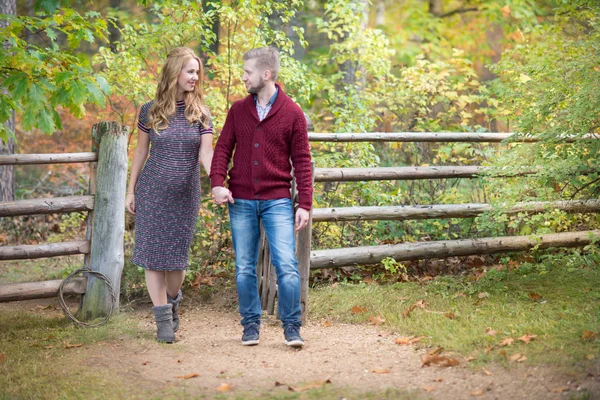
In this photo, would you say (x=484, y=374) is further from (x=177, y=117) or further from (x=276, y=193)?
(x=177, y=117)

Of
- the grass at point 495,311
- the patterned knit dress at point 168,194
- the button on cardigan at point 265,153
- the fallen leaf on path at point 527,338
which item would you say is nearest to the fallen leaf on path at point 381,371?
the grass at point 495,311

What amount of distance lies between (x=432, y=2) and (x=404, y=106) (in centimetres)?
768

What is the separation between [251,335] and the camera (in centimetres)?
486

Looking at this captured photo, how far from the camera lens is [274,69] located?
15.1 feet

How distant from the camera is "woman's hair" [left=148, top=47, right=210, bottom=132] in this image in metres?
4.91

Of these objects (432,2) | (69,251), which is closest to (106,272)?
(69,251)

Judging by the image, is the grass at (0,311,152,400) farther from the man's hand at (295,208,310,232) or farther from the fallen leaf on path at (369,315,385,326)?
the fallen leaf on path at (369,315,385,326)

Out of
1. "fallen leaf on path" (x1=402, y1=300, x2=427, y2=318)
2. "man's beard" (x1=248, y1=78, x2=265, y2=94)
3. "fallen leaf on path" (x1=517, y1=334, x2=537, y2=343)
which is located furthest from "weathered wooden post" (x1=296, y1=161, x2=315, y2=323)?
"fallen leaf on path" (x1=517, y1=334, x2=537, y2=343)

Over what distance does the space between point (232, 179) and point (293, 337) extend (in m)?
1.12

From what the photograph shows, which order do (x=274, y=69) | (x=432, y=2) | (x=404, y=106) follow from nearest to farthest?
(x=274, y=69)
(x=404, y=106)
(x=432, y=2)

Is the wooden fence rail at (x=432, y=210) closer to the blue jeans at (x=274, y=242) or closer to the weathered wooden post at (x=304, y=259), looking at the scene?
the weathered wooden post at (x=304, y=259)

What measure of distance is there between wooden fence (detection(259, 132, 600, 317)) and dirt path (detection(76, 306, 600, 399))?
90 centimetres

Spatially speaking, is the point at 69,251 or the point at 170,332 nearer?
the point at 170,332

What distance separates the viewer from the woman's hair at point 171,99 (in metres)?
4.91
